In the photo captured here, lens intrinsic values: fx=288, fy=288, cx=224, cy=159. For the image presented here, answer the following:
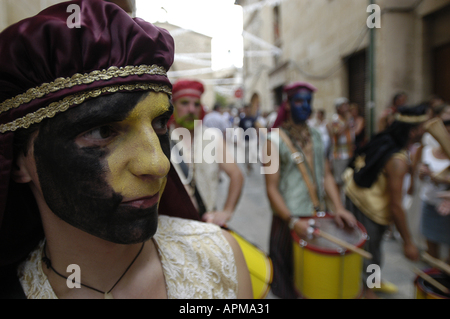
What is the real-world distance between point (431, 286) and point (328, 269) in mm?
606

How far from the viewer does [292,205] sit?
2.58 metres

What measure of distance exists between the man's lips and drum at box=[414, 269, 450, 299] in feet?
5.58

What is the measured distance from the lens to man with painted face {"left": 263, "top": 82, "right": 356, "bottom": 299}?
2.47 m

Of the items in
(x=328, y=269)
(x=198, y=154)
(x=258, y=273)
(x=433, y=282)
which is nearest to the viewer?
(x=258, y=273)

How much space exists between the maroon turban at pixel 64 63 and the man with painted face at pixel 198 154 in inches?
60.9

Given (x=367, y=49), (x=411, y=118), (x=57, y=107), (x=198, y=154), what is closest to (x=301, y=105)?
(x=411, y=118)

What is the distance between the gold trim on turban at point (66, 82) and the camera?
77 cm

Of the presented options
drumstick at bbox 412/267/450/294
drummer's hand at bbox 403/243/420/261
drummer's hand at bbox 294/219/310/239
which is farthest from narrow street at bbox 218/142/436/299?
drumstick at bbox 412/267/450/294

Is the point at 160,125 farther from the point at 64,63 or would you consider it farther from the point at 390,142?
the point at 390,142

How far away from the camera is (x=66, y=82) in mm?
771

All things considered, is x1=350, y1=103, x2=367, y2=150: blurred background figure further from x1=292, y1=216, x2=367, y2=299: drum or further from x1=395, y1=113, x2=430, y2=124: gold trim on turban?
x1=292, y1=216, x2=367, y2=299: drum
